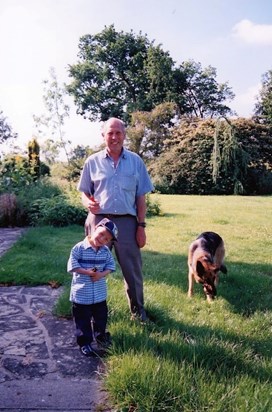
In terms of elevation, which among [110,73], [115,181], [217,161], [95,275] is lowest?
[95,275]

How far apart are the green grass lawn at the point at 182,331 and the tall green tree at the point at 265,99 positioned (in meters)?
27.5

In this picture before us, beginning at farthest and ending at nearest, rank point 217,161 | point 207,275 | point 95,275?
point 217,161
point 207,275
point 95,275

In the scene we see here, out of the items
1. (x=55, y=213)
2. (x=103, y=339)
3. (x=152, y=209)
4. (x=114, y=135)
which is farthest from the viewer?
(x=152, y=209)

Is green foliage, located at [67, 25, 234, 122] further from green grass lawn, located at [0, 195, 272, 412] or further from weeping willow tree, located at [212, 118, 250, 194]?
green grass lawn, located at [0, 195, 272, 412]

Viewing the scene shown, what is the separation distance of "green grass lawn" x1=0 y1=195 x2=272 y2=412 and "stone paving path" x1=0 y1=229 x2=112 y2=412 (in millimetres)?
163

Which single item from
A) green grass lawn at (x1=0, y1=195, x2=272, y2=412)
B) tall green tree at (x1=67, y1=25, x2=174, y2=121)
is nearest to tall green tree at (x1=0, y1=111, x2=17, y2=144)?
tall green tree at (x1=67, y1=25, x2=174, y2=121)

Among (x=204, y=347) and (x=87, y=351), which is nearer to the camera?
(x=204, y=347)

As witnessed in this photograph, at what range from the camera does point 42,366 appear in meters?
3.17

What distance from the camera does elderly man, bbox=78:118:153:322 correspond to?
375cm

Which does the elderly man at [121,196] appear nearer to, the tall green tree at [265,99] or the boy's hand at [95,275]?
the boy's hand at [95,275]

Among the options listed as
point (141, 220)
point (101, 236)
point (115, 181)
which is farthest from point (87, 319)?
point (115, 181)

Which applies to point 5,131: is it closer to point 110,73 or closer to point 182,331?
point 110,73

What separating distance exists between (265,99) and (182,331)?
33820 millimetres

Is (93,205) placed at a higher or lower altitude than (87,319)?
higher
